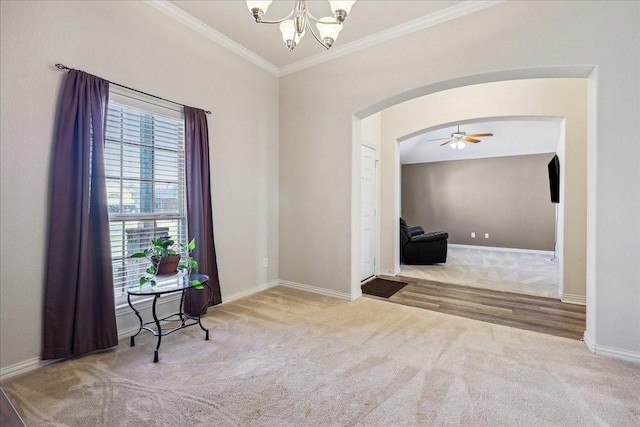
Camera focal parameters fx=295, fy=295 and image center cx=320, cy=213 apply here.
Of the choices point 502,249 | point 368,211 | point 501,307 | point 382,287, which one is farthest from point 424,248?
point 502,249

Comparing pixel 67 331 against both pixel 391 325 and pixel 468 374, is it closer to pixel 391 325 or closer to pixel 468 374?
pixel 391 325

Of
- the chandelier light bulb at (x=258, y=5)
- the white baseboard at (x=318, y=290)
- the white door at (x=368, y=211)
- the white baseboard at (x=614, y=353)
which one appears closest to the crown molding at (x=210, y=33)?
the chandelier light bulb at (x=258, y=5)

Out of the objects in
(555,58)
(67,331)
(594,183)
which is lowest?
(67,331)

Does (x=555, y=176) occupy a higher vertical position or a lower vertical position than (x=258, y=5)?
lower

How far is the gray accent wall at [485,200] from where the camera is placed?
7777 millimetres

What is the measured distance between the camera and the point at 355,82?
3717mm

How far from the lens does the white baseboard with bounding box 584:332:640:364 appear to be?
233 centimetres

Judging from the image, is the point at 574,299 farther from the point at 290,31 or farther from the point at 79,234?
the point at 79,234

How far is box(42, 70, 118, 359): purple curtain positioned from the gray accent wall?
872cm

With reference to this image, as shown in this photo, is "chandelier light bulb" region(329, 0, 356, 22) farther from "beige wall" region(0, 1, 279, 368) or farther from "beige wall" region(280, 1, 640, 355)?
"beige wall" region(0, 1, 279, 368)

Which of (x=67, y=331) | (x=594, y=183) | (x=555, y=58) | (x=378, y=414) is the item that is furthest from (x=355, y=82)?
(x=67, y=331)

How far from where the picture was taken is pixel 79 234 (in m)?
2.31

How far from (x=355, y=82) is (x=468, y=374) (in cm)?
329

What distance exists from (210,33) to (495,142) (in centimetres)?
736
